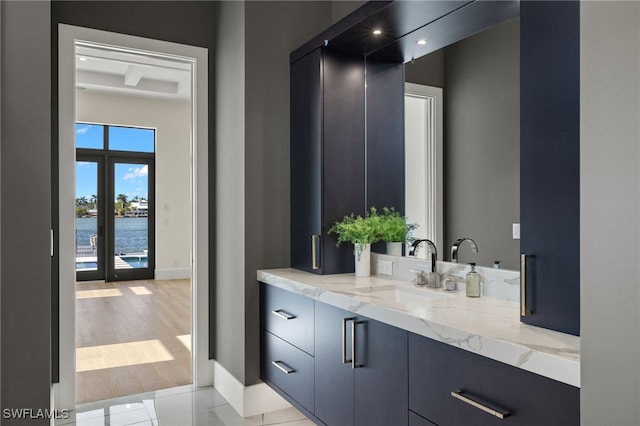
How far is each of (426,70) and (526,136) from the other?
1.02 meters

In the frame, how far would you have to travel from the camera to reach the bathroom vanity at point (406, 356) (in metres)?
1.25

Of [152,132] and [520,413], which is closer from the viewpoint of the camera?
[520,413]

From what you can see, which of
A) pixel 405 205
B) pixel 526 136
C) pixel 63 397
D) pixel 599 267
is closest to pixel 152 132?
pixel 63 397

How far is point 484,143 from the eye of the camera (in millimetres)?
2096

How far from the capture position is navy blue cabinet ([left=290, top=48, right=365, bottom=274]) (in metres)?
2.71

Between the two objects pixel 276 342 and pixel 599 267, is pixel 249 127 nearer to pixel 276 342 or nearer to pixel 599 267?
pixel 276 342

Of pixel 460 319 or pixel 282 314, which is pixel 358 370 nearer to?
pixel 460 319

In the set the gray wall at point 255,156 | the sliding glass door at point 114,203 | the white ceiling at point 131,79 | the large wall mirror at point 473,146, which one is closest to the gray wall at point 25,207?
the gray wall at point 255,156

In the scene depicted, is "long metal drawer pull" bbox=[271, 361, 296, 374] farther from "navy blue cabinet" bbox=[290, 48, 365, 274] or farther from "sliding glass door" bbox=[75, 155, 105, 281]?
"sliding glass door" bbox=[75, 155, 105, 281]

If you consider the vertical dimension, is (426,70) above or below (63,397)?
above

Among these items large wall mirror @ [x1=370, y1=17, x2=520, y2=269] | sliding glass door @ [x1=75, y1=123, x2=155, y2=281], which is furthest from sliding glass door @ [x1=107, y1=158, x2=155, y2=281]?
large wall mirror @ [x1=370, y1=17, x2=520, y2=269]

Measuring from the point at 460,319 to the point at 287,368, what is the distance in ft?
4.15

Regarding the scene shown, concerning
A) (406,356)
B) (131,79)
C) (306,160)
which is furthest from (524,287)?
(131,79)

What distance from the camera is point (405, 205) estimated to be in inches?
102
